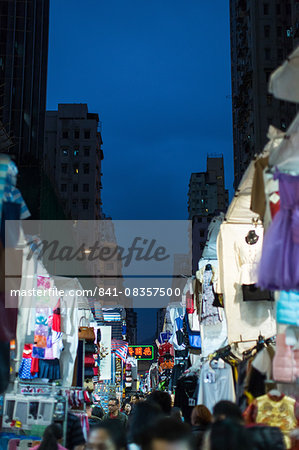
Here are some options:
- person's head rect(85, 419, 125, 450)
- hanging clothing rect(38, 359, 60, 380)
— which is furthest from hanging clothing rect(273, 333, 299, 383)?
hanging clothing rect(38, 359, 60, 380)

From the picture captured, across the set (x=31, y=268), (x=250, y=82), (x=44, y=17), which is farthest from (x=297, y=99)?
(x=250, y=82)

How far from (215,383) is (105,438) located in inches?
211

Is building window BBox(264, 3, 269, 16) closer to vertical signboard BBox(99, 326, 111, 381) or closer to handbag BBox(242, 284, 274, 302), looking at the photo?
vertical signboard BBox(99, 326, 111, 381)

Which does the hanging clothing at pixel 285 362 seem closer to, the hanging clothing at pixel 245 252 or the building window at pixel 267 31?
the hanging clothing at pixel 245 252

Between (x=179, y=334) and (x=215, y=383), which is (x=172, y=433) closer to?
(x=215, y=383)

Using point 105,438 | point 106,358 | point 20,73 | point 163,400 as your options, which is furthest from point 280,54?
point 105,438

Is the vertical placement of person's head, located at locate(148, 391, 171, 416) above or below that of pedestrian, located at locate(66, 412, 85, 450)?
above

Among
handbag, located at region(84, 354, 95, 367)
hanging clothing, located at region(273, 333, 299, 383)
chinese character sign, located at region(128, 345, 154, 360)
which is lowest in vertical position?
chinese character sign, located at region(128, 345, 154, 360)

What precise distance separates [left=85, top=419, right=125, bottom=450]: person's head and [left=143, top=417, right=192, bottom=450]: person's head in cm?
155

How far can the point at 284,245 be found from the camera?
5441 millimetres

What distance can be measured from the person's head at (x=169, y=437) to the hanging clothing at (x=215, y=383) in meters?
6.27

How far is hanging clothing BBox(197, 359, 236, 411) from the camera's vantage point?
1030 cm

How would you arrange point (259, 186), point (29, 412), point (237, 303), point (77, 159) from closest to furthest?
point (259, 186) → point (29, 412) → point (237, 303) → point (77, 159)

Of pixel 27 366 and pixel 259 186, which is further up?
pixel 259 186
